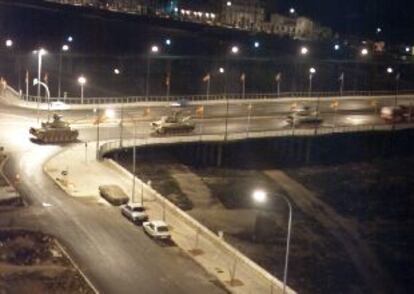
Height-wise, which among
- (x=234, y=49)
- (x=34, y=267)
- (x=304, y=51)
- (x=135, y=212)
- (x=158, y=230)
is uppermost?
(x=304, y=51)

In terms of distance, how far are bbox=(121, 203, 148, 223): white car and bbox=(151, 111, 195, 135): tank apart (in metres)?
28.2

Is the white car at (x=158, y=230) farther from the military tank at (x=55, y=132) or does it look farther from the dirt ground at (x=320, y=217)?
the military tank at (x=55, y=132)

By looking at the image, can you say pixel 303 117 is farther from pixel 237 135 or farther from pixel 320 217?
pixel 320 217

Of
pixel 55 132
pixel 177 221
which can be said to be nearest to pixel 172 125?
pixel 55 132

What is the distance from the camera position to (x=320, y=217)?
79.2 m

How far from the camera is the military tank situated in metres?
78.2

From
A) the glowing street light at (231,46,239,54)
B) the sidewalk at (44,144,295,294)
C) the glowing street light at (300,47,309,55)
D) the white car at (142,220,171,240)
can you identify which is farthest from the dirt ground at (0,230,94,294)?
the glowing street light at (300,47,309,55)

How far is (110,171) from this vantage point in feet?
234

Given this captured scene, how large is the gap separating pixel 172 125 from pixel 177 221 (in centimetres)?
2936

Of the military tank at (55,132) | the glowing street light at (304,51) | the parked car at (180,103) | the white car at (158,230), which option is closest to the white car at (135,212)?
the white car at (158,230)

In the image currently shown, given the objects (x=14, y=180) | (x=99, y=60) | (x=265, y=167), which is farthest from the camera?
(x=99, y=60)

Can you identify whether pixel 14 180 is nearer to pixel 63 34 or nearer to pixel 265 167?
pixel 265 167

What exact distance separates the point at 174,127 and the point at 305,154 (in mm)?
19822

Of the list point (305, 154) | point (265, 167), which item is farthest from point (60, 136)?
point (305, 154)
